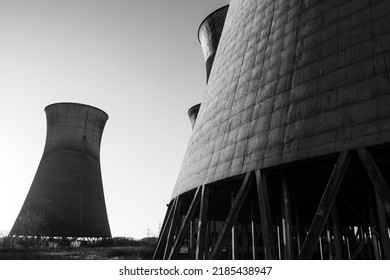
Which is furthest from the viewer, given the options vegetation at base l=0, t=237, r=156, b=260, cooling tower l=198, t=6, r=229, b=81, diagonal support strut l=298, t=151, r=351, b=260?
cooling tower l=198, t=6, r=229, b=81

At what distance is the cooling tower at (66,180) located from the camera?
27.7 m

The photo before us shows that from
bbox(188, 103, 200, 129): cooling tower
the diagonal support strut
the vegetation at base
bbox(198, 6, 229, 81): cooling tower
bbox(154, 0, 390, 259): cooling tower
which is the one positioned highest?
bbox(198, 6, 229, 81): cooling tower

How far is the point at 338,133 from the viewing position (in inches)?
A: 251

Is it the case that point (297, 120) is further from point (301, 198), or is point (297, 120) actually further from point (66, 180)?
point (66, 180)

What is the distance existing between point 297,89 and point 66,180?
24585 mm

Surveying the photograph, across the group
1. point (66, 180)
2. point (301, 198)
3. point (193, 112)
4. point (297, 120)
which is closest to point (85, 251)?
point (66, 180)

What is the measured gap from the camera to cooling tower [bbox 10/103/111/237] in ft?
90.8

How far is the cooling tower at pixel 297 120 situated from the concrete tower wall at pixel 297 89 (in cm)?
2

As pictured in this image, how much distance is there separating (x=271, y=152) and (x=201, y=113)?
540 cm

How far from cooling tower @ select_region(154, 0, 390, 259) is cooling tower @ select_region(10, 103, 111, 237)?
1874cm

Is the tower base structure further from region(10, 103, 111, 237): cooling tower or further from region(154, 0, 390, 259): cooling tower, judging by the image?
region(10, 103, 111, 237): cooling tower

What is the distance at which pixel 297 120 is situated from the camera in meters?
7.25

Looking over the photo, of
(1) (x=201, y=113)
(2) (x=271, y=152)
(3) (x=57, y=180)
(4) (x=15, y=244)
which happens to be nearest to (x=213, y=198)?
(1) (x=201, y=113)

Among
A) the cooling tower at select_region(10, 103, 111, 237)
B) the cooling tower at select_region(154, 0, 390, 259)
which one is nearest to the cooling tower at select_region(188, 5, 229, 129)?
the cooling tower at select_region(10, 103, 111, 237)
